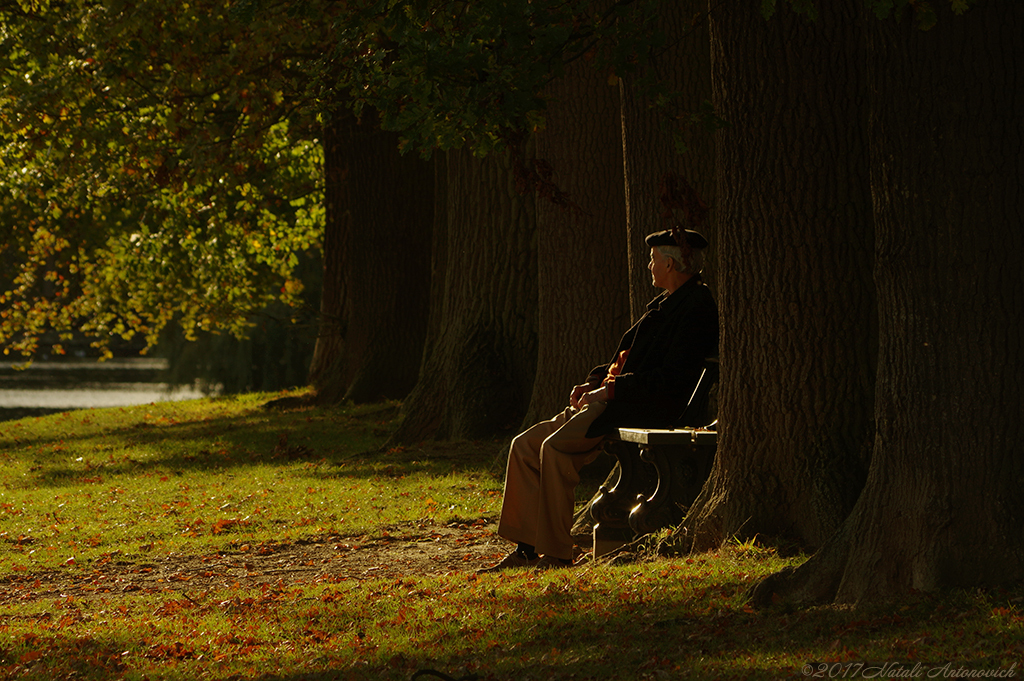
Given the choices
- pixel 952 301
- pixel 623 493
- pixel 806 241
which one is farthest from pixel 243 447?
pixel 952 301

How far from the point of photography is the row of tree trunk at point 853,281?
4.76 m

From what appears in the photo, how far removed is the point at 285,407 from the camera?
18516mm

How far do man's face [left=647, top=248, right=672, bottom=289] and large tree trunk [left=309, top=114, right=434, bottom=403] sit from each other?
396 inches

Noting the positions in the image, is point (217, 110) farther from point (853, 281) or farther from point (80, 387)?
point (80, 387)

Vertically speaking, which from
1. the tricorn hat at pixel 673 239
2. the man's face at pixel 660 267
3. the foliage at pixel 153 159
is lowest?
the man's face at pixel 660 267

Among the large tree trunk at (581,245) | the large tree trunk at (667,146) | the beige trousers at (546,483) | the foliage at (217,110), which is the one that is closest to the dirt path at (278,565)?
the beige trousers at (546,483)

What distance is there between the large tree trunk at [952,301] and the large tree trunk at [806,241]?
102cm

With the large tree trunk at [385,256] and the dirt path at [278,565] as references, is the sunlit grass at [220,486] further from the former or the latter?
the large tree trunk at [385,256]

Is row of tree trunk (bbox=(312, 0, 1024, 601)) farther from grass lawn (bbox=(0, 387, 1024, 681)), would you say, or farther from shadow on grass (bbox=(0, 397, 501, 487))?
shadow on grass (bbox=(0, 397, 501, 487))

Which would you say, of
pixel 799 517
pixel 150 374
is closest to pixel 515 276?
pixel 799 517

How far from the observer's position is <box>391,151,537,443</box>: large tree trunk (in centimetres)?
1207

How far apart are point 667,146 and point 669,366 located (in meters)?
1.61

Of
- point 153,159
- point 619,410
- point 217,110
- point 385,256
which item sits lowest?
point 619,410

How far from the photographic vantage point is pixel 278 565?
771cm
